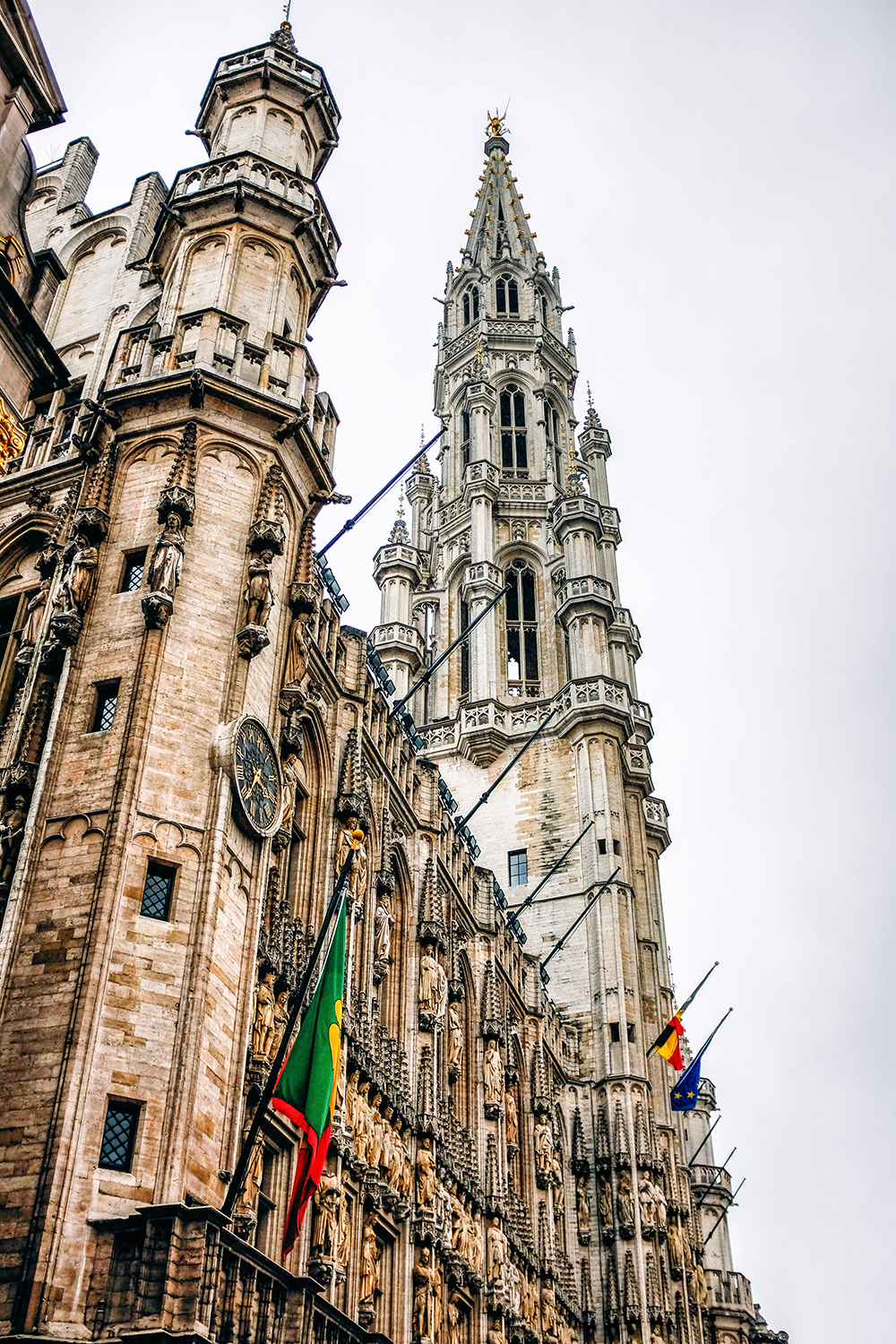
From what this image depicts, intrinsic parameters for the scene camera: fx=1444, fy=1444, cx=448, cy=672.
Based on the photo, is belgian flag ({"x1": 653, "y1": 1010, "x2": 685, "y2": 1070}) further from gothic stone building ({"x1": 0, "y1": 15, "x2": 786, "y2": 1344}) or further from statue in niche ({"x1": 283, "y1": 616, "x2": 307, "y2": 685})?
statue in niche ({"x1": 283, "y1": 616, "x2": 307, "y2": 685})

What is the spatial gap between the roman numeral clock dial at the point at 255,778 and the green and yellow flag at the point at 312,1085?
3.16 meters

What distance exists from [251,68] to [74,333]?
337 inches

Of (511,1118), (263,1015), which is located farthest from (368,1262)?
(511,1118)

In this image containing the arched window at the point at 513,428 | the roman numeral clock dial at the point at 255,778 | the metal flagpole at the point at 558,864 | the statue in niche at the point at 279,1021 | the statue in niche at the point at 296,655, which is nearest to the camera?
the roman numeral clock dial at the point at 255,778

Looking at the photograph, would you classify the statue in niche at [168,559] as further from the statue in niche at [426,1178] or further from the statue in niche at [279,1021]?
the statue in niche at [426,1178]

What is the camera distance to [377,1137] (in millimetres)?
31516

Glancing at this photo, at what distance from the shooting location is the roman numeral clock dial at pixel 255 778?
25422mm

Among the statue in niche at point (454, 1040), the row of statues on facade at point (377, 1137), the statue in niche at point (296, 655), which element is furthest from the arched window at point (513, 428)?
the row of statues on facade at point (377, 1137)

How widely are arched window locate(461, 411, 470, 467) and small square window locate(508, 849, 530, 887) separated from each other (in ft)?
90.9

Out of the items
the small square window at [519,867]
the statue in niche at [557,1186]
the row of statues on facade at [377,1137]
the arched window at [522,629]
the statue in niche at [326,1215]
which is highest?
the arched window at [522,629]

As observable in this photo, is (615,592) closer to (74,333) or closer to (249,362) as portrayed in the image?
(74,333)

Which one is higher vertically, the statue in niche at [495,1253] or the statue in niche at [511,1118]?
the statue in niche at [511,1118]

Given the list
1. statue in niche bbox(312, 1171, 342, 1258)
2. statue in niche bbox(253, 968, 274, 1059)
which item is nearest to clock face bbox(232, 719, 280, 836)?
statue in niche bbox(253, 968, 274, 1059)

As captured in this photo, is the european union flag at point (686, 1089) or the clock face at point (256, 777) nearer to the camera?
the clock face at point (256, 777)
